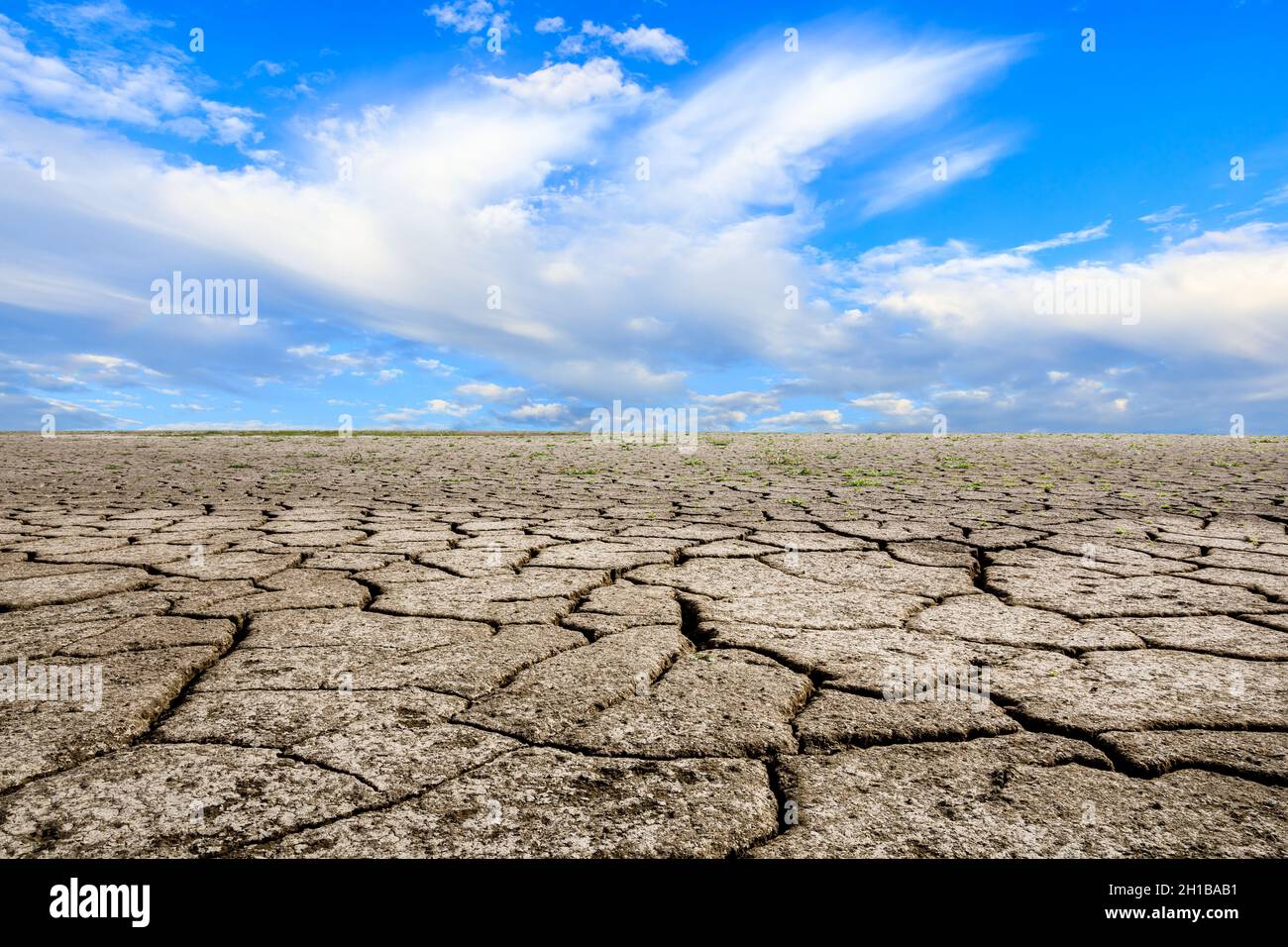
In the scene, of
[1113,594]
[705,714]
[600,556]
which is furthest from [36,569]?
[1113,594]

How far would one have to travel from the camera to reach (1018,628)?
2.11 m

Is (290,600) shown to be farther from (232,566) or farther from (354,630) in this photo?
(232,566)

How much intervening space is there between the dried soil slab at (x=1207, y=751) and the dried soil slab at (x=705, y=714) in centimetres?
55

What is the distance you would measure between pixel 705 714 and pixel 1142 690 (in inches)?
35.7

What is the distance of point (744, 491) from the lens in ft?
17.7

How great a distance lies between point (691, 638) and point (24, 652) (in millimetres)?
1576

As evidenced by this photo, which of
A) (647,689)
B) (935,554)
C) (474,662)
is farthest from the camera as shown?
(935,554)

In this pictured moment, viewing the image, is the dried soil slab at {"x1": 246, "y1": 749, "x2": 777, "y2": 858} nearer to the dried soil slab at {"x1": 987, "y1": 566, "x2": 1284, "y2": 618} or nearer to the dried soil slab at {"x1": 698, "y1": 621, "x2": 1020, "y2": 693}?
the dried soil slab at {"x1": 698, "y1": 621, "x2": 1020, "y2": 693}

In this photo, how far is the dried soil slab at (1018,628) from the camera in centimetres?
198

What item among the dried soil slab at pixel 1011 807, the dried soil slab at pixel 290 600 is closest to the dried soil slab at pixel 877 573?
the dried soil slab at pixel 1011 807

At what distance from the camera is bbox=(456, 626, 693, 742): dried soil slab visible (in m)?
1.49

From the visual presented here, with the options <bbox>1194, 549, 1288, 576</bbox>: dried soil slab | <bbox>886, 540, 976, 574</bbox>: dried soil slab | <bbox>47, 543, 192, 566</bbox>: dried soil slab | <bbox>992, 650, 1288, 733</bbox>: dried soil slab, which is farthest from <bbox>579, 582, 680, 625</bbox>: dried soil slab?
<bbox>1194, 549, 1288, 576</bbox>: dried soil slab

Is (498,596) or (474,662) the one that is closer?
(474,662)
